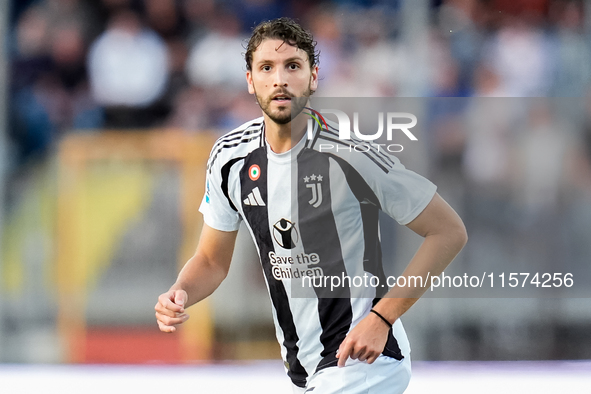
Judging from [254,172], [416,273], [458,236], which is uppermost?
[254,172]

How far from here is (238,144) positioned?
295cm

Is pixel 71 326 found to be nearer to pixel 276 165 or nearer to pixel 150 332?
pixel 150 332

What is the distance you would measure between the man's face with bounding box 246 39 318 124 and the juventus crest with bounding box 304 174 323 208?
0.81 feet

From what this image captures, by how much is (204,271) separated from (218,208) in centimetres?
27

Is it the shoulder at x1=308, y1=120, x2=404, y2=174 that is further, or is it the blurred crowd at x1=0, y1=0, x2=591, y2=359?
the blurred crowd at x1=0, y1=0, x2=591, y2=359

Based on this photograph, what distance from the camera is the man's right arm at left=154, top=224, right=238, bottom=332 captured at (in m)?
2.67

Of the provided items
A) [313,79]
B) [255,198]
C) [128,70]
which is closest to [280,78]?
[313,79]

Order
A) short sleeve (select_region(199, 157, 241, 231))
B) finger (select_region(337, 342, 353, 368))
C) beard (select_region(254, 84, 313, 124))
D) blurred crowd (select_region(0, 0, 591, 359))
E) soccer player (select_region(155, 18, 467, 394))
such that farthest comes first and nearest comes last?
blurred crowd (select_region(0, 0, 591, 359)) → short sleeve (select_region(199, 157, 241, 231)) → beard (select_region(254, 84, 313, 124)) → soccer player (select_region(155, 18, 467, 394)) → finger (select_region(337, 342, 353, 368))

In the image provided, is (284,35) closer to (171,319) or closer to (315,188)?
(315,188)

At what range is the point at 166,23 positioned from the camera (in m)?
6.59

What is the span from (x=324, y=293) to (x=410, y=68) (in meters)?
3.32

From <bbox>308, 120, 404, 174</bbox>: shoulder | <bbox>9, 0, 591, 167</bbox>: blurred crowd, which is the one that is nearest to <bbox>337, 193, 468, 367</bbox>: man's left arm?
<bbox>308, 120, 404, 174</bbox>: shoulder

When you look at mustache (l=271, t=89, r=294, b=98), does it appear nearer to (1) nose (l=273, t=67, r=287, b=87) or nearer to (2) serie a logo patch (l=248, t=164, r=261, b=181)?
(1) nose (l=273, t=67, r=287, b=87)

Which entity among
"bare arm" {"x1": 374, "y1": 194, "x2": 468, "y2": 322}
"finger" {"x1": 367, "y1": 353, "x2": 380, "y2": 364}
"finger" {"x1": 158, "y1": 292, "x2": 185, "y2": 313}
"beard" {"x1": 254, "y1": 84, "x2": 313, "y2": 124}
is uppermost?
"beard" {"x1": 254, "y1": 84, "x2": 313, "y2": 124}
